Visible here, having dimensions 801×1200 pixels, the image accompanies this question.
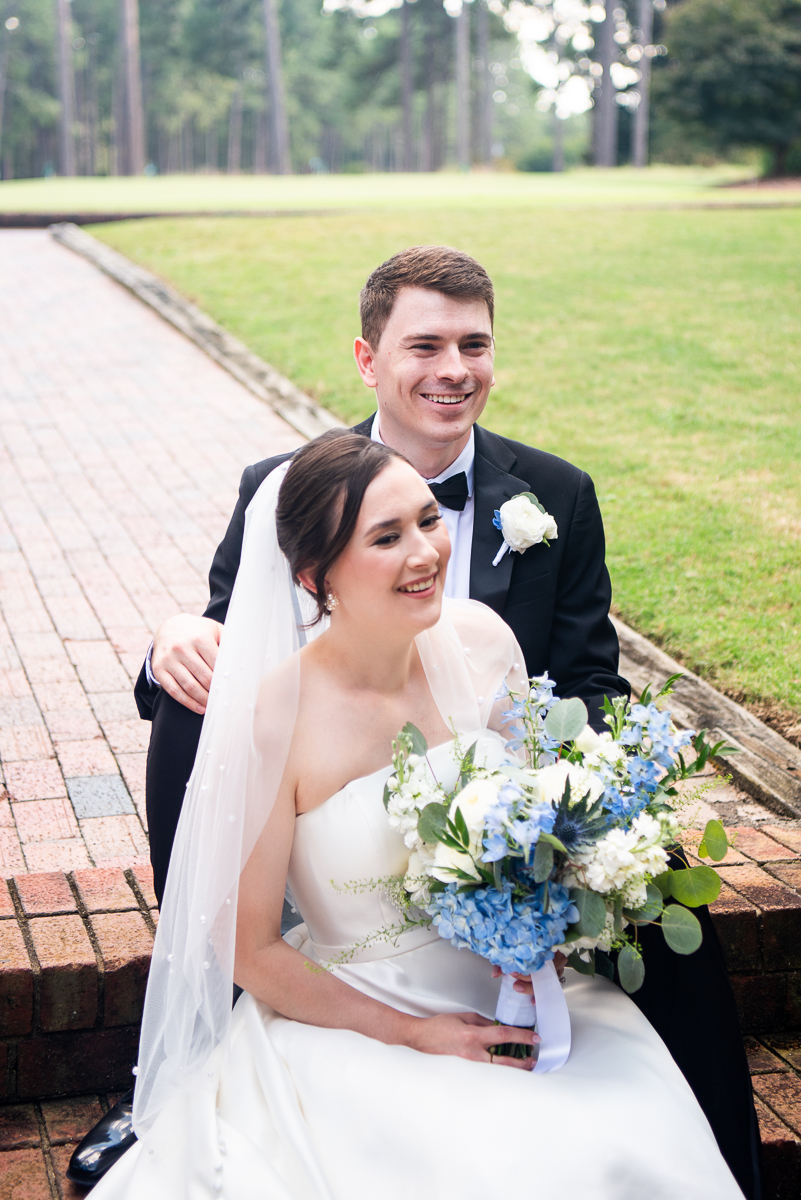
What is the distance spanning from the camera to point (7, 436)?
9.07 metres

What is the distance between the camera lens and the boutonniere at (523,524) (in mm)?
3035

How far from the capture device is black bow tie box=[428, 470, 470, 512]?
10.6 feet

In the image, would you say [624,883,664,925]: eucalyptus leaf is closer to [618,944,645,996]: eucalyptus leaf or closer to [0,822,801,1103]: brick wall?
[618,944,645,996]: eucalyptus leaf

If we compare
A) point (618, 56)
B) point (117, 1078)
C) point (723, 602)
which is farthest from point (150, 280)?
point (618, 56)

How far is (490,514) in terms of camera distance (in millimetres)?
3242

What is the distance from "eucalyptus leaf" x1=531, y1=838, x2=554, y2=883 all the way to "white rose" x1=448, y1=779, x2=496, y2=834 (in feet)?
0.36

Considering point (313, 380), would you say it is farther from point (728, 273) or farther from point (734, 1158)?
point (734, 1158)

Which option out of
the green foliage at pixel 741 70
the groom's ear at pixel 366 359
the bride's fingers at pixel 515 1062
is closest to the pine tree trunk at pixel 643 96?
the green foliage at pixel 741 70

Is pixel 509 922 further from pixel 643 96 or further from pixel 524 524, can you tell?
pixel 643 96

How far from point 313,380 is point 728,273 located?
631 cm

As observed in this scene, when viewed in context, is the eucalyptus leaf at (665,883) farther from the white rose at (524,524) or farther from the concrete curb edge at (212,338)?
the concrete curb edge at (212,338)

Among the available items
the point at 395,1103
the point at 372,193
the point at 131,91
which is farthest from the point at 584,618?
the point at 131,91

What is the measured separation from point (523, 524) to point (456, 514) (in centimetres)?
33

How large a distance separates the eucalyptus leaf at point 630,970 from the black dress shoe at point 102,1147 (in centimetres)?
118
